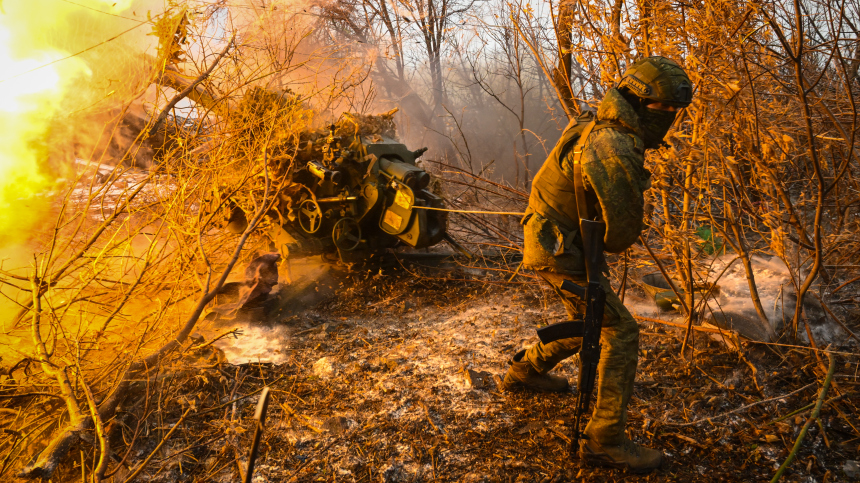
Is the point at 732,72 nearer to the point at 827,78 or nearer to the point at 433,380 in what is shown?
the point at 827,78

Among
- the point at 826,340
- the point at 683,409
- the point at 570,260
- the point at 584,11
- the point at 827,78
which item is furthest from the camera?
the point at 827,78

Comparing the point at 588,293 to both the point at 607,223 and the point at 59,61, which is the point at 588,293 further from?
the point at 59,61

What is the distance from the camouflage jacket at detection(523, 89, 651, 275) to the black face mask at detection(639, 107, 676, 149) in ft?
0.25

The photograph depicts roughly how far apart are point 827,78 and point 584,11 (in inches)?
88.0

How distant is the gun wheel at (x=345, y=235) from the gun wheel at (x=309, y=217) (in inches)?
8.8

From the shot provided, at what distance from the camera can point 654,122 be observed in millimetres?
2467

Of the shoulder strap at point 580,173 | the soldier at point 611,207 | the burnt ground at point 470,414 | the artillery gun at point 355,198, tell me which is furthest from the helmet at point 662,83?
the artillery gun at point 355,198

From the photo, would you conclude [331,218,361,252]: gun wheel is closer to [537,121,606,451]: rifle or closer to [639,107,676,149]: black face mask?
[537,121,606,451]: rifle

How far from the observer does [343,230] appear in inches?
218

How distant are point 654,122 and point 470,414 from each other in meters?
2.11

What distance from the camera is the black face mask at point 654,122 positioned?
2441 millimetres

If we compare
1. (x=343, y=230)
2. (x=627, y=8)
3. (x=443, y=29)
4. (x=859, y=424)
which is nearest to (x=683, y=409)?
(x=859, y=424)

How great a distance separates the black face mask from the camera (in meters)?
2.44

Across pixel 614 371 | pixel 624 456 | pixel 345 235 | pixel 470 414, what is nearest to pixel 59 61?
pixel 345 235
